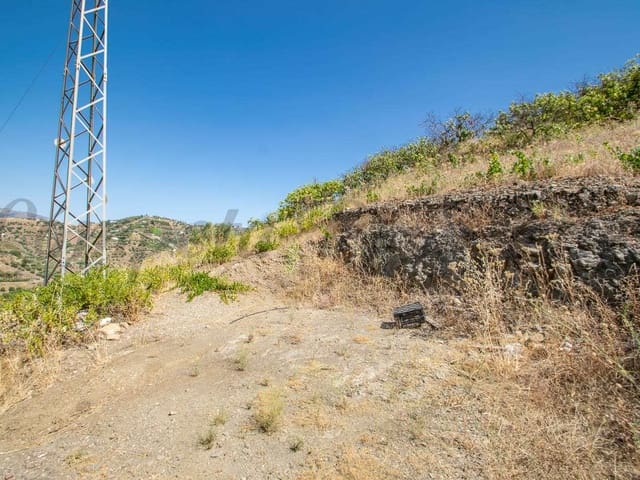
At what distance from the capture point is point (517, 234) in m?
4.59

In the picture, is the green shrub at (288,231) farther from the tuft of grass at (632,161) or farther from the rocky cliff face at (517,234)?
the tuft of grass at (632,161)

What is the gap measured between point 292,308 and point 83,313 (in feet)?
10.9

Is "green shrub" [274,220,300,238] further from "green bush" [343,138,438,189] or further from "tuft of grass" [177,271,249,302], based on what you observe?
"green bush" [343,138,438,189]

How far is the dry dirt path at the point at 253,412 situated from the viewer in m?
2.08

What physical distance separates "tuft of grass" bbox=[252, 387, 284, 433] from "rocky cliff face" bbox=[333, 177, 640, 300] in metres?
2.87

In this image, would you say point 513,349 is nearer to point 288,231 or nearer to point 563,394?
point 563,394

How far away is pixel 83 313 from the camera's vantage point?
4832 mm

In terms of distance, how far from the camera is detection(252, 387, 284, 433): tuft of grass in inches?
94.8

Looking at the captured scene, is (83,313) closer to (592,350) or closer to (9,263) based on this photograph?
(592,350)

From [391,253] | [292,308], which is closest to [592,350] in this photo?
[391,253]

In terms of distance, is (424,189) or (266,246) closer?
(424,189)

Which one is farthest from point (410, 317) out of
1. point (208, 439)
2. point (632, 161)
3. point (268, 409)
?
point (632, 161)

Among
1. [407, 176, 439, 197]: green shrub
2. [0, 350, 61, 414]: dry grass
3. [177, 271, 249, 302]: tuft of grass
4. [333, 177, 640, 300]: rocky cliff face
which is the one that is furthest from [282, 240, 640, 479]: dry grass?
[177, 271, 249, 302]: tuft of grass

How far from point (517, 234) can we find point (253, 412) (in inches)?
170
